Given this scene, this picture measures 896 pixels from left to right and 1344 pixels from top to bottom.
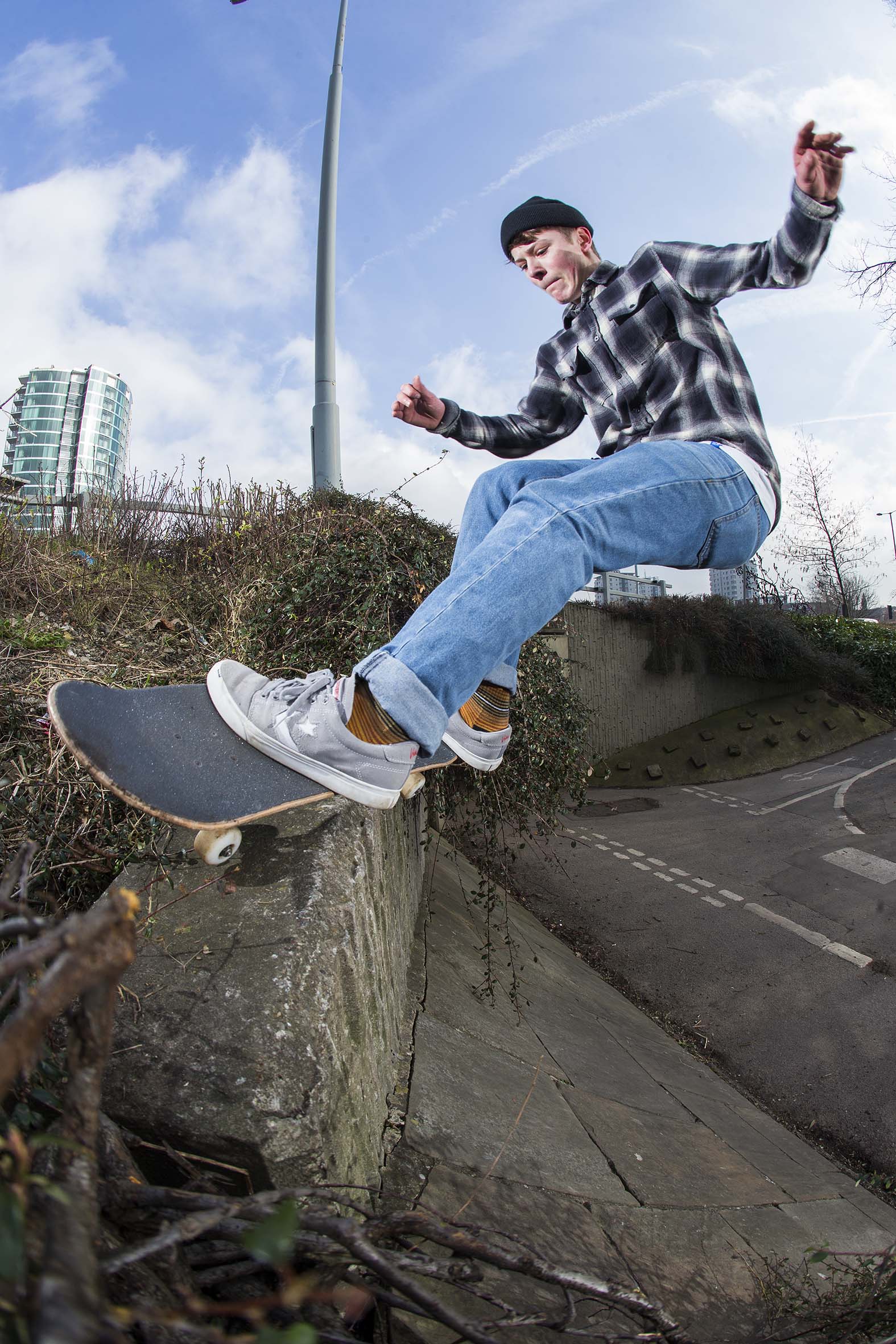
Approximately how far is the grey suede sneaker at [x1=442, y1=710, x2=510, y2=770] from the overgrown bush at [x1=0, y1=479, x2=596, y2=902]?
858mm

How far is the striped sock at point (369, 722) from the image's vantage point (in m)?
1.76

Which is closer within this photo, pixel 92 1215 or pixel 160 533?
pixel 92 1215

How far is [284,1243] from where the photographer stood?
18.9 inches

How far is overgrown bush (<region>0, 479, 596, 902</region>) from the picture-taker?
2.11m

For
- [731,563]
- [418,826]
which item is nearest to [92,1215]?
[731,563]

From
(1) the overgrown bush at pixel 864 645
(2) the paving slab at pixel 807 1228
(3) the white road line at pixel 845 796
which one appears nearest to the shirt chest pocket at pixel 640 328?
(2) the paving slab at pixel 807 1228

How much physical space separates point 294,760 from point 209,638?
2200 millimetres

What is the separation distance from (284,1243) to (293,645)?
2.86 meters

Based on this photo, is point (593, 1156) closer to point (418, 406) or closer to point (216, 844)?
point (216, 844)

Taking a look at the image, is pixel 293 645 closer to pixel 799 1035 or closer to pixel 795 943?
pixel 799 1035

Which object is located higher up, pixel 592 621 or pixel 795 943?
pixel 592 621

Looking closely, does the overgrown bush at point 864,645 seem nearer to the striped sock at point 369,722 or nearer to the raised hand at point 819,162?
the raised hand at point 819,162

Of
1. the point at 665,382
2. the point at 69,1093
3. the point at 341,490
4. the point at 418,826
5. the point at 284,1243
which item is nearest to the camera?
the point at 284,1243

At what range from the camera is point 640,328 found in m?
2.50
